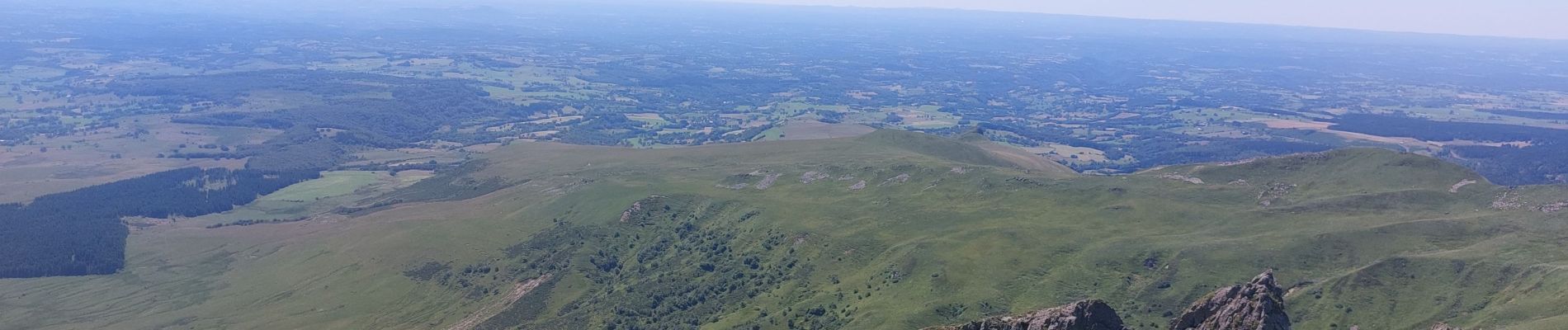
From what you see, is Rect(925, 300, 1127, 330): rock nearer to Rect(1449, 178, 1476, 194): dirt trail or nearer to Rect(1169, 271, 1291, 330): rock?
Rect(1169, 271, 1291, 330): rock

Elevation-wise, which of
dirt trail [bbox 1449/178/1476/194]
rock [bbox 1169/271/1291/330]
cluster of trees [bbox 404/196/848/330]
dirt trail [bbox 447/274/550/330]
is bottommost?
dirt trail [bbox 447/274/550/330]

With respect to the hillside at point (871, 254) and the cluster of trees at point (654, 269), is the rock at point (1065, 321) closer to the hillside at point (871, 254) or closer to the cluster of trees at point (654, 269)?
the hillside at point (871, 254)

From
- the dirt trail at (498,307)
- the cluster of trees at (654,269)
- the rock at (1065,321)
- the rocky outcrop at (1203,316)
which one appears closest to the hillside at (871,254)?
the cluster of trees at (654,269)

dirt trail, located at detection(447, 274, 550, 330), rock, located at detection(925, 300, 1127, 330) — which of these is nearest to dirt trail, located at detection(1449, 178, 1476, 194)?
rock, located at detection(925, 300, 1127, 330)

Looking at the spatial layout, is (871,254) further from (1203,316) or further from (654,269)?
(1203,316)

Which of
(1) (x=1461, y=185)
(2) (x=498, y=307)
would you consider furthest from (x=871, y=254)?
(1) (x=1461, y=185)

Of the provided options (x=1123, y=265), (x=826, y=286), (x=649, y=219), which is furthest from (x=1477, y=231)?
(x=649, y=219)
